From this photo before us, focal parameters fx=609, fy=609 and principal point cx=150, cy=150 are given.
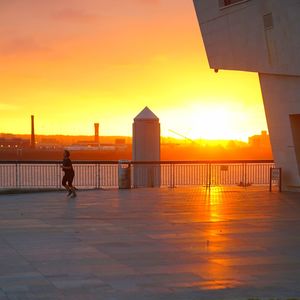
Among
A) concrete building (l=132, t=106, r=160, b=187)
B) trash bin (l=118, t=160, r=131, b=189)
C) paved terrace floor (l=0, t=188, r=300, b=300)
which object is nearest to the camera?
paved terrace floor (l=0, t=188, r=300, b=300)

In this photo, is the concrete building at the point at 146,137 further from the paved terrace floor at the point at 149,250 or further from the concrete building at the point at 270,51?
the paved terrace floor at the point at 149,250

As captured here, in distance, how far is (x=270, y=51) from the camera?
854 inches

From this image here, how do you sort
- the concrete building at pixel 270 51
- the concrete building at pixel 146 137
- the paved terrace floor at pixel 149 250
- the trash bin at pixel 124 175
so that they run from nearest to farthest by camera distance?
1. the paved terrace floor at pixel 149 250
2. the concrete building at pixel 270 51
3. the trash bin at pixel 124 175
4. the concrete building at pixel 146 137

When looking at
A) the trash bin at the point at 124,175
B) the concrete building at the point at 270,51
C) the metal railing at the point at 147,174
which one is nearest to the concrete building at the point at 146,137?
the metal railing at the point at 147,174

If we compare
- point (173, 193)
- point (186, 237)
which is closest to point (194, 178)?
point (173, 193)

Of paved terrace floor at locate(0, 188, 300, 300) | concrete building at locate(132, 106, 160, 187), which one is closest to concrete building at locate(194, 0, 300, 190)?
paved terrace floor at locate(0, 188, 300, 300)

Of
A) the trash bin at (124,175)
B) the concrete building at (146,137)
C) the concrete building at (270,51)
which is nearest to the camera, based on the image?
the concrete building at (270,51)

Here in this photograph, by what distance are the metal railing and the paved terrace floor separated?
813cm

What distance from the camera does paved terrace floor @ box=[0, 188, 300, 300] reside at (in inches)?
302

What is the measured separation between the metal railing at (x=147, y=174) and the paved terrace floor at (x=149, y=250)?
8.13m

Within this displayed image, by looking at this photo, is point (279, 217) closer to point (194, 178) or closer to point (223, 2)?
point (223, 2)

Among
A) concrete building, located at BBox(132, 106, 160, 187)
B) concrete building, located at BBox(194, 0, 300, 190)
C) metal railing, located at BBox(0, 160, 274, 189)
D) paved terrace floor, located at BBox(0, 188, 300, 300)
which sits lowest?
paved terrace floor, located at BBox(0, 188, 300, 300)

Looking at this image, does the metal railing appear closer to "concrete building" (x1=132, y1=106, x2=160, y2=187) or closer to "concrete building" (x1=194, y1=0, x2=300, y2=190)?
"concrete building" (x1=132, y1=106, x2=160, y2=187)

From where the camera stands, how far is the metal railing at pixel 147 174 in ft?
89.0
